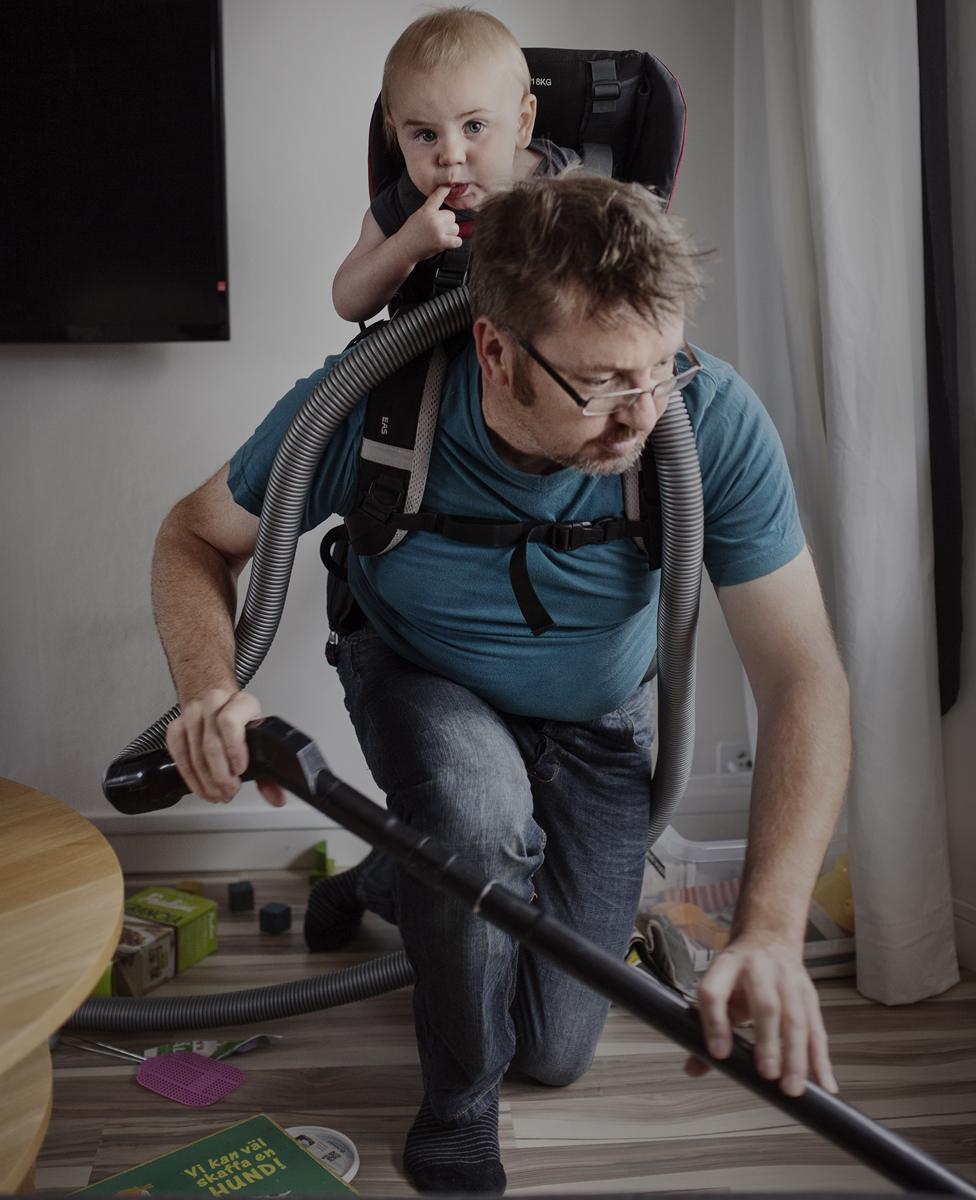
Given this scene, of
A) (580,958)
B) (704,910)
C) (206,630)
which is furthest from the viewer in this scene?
(704,910)

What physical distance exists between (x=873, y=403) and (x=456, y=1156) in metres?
1.30

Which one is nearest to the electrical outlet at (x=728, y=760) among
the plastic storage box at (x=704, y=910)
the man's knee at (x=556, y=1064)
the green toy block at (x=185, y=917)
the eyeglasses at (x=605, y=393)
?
the plastic storage box at (x=704, y=910)

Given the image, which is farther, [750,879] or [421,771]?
[421,771]

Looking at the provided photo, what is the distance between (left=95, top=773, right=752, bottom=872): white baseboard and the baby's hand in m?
1.38

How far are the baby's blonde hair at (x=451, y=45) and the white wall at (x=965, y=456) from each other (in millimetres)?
792

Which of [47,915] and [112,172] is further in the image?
[112,172]

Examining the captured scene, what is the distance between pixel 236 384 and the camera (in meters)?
2.42

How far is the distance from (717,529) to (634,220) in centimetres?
41

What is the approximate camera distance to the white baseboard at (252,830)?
2535 mm

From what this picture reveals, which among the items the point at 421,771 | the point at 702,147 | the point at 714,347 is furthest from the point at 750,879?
the point at 702,147

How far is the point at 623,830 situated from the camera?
1755 mm

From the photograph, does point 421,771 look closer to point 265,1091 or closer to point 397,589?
point 397,589

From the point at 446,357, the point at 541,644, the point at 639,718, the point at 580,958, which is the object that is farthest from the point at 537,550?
the point at 580,958

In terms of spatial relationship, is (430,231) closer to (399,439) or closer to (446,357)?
(446,357)
